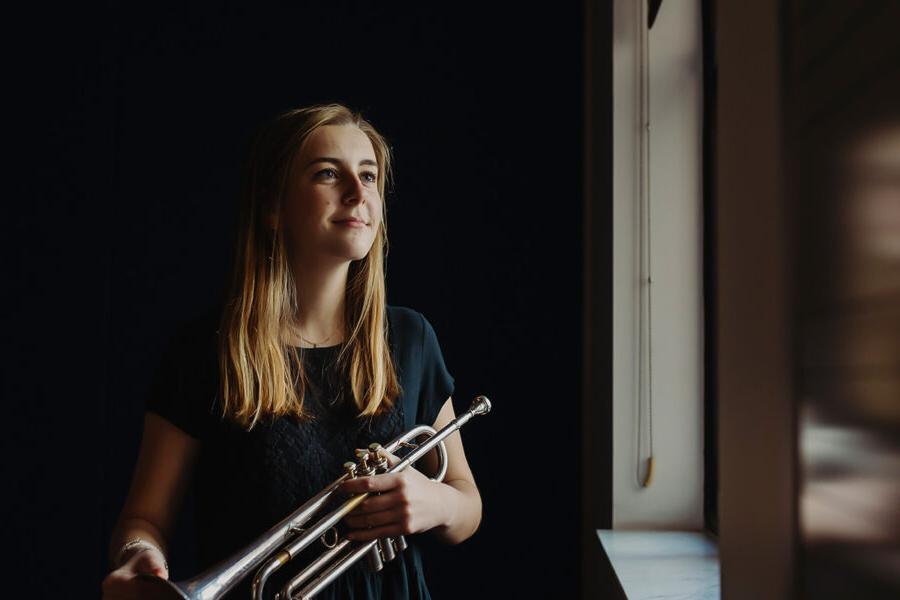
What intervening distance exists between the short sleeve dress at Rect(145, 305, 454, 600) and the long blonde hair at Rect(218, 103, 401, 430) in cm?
3

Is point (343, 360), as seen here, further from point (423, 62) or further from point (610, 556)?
point (423, 62)

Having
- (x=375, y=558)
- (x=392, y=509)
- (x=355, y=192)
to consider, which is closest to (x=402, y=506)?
(x=392, y=509)

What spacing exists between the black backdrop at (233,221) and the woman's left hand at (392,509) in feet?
4.44

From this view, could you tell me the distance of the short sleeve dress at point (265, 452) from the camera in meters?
1.39

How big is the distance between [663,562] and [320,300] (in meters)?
0.94

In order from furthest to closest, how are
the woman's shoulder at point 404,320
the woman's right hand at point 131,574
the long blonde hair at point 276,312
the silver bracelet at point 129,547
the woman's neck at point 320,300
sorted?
the woman's shoulder at point 404,320, the woman's neck at point 320,300, the long blonde hair at point 276,312, the silver bracelet at point 129,547, the woman's right hand at point 131,574

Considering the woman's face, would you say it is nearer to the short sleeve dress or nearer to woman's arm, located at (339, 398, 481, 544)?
the short sleeve dress

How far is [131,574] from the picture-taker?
1208 millimetres

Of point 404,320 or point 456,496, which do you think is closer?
point 456,496

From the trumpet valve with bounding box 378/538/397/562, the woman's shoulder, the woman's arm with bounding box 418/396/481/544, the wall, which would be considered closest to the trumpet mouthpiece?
the woman's arm with bounding box 418/396/481/544

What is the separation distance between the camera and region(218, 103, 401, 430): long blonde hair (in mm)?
1420

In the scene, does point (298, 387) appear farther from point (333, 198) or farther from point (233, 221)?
point (233, 221)

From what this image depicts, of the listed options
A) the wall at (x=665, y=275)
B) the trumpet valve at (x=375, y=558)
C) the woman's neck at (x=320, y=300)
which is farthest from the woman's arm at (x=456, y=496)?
the wall at (x=665, y=275)

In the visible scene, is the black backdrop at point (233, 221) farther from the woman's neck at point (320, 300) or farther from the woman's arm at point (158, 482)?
the woman's arm at point (158, 482)
